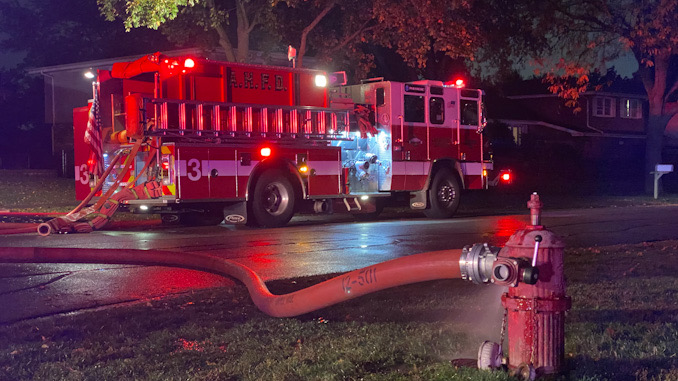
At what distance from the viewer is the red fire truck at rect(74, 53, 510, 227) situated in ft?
47.3

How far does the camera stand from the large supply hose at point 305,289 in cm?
475

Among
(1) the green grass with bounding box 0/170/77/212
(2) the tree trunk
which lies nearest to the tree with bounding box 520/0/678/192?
(2) the tree trunk

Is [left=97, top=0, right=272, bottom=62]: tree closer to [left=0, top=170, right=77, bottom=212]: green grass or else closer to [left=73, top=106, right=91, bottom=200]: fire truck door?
[left=73, top=106, right=91, bottom=200]: fire truck door

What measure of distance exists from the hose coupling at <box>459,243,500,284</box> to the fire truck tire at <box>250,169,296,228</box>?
11.0 meters

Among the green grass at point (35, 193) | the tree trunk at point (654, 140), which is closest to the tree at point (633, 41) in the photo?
the tree trunk at point (654, 140)

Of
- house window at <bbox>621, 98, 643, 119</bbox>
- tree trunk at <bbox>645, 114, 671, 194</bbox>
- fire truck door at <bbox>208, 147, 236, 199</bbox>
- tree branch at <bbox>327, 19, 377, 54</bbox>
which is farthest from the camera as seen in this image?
house window at <bbox>621, 98, 643, 119</bbox>

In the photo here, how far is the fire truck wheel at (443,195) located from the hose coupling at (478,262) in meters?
13.9

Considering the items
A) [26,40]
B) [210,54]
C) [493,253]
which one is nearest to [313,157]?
[493,253]

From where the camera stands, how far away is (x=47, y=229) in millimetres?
13078

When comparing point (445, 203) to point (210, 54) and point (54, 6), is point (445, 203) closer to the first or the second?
point (210, 54)

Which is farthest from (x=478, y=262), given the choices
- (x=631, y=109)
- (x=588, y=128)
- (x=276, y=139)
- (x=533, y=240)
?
(x=631, y=109)

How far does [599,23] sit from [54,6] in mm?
32698

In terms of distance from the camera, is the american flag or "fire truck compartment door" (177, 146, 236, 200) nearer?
"fire truck compartment door" (177, 146, 236, 200)

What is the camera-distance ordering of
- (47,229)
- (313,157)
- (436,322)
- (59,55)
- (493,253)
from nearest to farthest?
(493,253)
(436,322)
(47,229)
(313,157)
(59,55)
